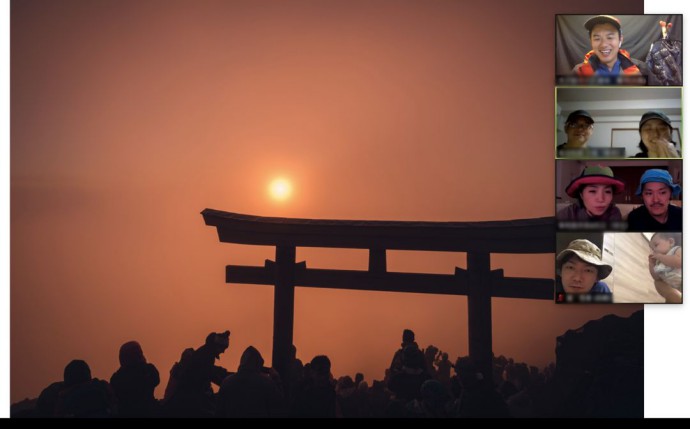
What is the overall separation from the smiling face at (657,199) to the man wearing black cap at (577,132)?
0.37 meters

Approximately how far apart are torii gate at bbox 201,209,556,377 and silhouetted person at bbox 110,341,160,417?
609 millimetres

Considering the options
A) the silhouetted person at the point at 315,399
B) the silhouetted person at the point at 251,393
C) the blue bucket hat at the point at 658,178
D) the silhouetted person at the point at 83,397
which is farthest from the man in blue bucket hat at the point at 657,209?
the silhouetted person at the point at 83,397

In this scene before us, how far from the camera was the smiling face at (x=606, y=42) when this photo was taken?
3613 mm

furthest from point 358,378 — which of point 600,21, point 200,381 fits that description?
point 600,21

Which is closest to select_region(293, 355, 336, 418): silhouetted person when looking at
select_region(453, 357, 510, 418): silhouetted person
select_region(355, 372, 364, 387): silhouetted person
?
select_region(355, 372, 364, 387): silhouetted person

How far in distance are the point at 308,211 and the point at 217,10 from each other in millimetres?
1152

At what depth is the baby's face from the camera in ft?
11.7

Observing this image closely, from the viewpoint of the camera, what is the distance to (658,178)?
3.55 m

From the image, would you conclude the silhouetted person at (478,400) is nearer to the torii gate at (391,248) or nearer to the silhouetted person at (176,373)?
the torii gate at (391,248)

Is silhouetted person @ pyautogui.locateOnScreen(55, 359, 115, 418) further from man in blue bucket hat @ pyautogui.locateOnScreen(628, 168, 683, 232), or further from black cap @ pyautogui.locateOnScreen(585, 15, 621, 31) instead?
black cap @ pyautogui.locateOnScreen(585, 15, 621, 31)

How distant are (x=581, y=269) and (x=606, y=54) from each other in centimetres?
107

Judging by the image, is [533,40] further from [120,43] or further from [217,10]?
[120,43]

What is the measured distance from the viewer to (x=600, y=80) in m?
3.61

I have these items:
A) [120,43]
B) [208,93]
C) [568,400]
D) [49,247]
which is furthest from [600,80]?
[49,247]
